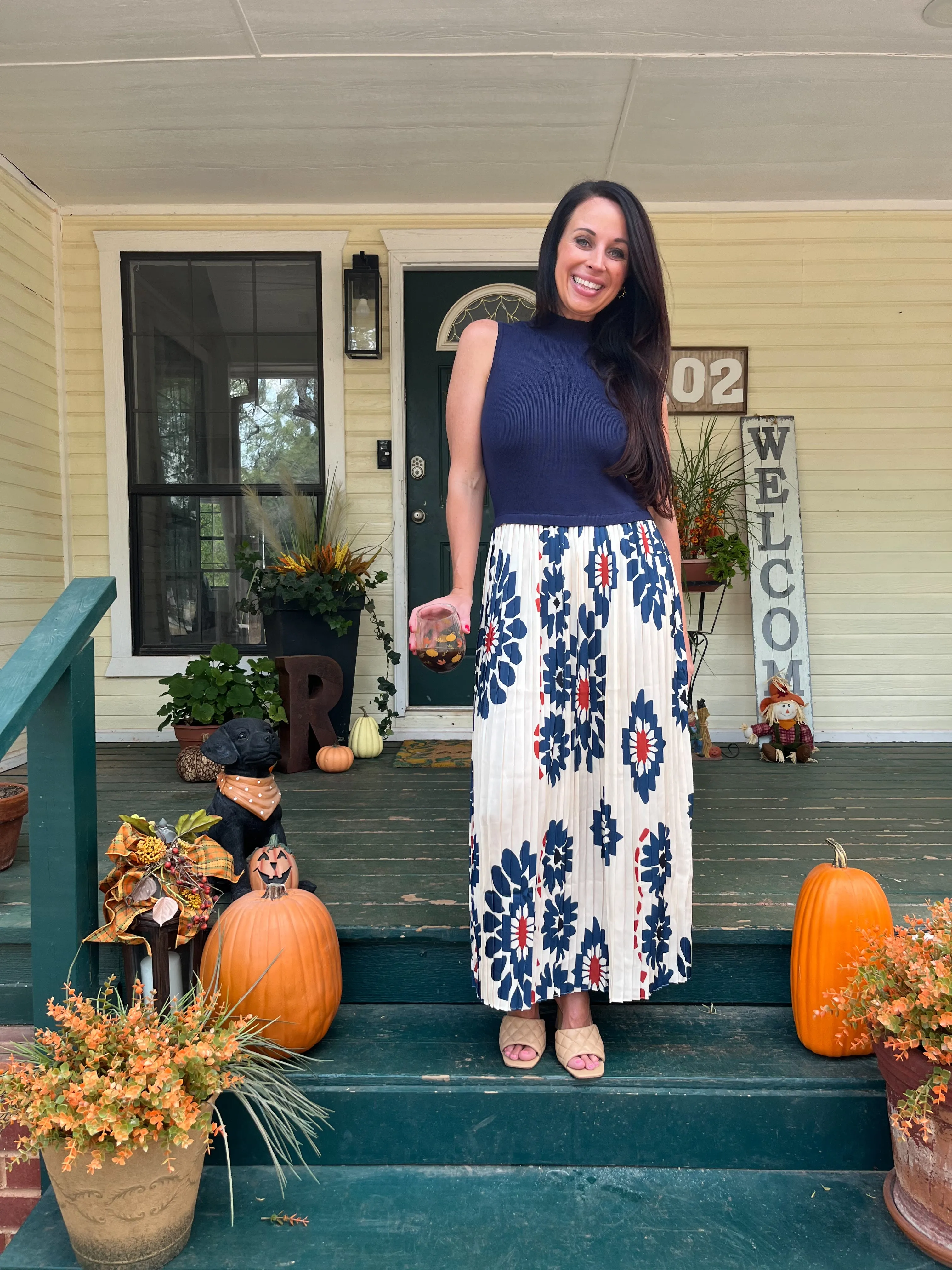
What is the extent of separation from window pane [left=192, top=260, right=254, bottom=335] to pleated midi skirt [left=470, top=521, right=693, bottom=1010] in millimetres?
3088

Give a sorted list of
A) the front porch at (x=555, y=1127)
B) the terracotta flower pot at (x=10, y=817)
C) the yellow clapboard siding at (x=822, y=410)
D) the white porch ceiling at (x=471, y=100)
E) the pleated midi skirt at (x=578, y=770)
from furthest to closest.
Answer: the yellow clapboard siding at (x=822, y=410), the white porch ceiling at (x=471, y=100), the terracotta flower pot at (x=10, y=817), the pleated midi skirt at (x=578, y=770), the front porch at (x=555, y=1127)

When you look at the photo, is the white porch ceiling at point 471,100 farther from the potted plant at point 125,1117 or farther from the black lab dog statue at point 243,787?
the potted plant at point 125,1117

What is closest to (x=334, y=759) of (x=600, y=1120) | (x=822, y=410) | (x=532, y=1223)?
(x=600, y=1120)

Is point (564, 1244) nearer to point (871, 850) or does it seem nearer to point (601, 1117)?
point (601, 1117)

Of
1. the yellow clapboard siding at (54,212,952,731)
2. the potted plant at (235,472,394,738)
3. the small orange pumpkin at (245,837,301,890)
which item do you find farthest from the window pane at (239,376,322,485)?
the small orange pumpkin at (245,837,301,890)

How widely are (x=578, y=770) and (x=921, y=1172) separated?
0.80 m

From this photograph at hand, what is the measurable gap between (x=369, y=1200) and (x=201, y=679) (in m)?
2.36

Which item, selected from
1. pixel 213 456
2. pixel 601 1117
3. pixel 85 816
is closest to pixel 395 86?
pixel 213 456

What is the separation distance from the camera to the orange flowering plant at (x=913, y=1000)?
1326mm

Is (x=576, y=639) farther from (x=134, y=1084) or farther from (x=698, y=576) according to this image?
(x=698, y=576)

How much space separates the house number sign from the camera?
4145 mm

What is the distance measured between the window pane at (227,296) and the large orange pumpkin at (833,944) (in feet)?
11.7

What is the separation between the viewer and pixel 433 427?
4.20 meters

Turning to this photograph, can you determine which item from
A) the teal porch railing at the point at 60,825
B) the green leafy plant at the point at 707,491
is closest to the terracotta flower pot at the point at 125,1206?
the teal porch railing at the point at 60,825
